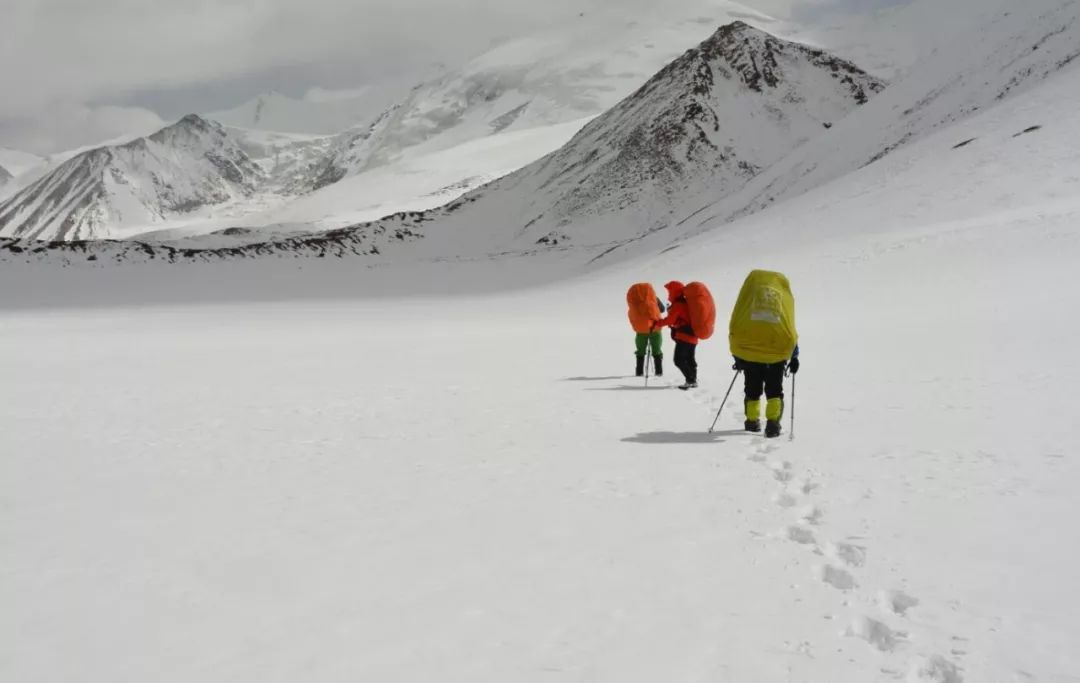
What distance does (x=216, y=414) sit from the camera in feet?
39.5

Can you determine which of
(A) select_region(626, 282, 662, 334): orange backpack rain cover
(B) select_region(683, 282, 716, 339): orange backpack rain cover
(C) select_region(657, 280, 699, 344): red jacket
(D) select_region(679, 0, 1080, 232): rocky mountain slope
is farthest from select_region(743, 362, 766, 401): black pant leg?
(D) select_region(679, 0, 1080, 232): rocky mountain slope

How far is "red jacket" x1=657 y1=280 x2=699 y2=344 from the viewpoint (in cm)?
1348

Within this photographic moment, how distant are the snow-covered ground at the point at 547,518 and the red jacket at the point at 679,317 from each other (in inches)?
43.7

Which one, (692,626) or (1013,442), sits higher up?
(1013,442)

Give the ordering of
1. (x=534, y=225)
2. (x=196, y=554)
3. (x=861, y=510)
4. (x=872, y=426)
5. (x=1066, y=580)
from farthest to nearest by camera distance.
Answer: (x=534, y=225) → (x=872, y=426) → (x=861, y=510) → (x=196, y=554) → (x=1066, y=580)

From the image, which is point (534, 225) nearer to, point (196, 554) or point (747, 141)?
point (747, 141)

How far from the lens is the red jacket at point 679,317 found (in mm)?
13484

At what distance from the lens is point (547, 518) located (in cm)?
653

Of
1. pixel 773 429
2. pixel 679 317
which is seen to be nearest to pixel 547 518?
pixel 773 429

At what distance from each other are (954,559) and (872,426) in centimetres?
459

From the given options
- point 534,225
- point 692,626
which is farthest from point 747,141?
point 692,626

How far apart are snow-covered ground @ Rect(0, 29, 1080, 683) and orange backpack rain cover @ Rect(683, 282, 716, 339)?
3.84 ft

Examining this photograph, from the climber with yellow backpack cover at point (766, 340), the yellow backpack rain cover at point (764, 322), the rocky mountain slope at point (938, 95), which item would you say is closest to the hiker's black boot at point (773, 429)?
the climber with yellow backpack cover at point (766, 340)

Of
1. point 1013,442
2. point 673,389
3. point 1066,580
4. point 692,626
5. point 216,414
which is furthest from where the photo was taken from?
point 673,389
